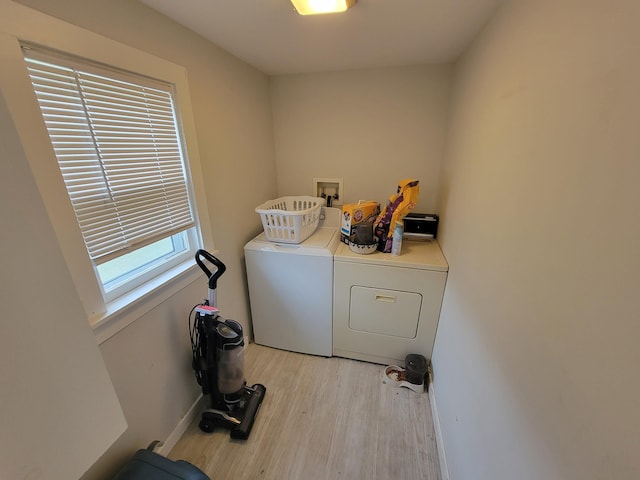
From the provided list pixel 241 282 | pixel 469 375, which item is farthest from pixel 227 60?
pixel 469 375

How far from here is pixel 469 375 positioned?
3.48 ft

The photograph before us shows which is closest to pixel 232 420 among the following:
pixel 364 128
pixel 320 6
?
pixel 320 6

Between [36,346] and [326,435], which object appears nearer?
[36,346]

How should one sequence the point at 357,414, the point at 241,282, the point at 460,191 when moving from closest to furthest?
the point at 460,191, the point at 357,414, the point at 241,282

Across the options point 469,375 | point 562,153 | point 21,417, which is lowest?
point 469,375

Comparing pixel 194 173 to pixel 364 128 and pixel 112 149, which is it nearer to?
pixel 112 149

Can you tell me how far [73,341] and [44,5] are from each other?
0.99 meters

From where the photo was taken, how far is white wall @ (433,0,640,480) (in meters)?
0.43

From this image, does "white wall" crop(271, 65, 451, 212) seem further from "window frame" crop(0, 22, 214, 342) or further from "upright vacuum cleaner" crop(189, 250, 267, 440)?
"upright vacuum cleaner" crop(189, 250, 267, 440)

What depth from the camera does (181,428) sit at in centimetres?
142

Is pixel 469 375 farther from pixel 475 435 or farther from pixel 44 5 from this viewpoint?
pixel 44 5

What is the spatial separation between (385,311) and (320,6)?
169cm

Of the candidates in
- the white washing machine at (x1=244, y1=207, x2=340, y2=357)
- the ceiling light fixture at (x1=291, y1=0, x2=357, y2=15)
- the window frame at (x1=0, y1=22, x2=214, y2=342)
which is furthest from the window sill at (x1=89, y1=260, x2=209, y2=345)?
the ceiling light fixture at (x1=291, y1=0, x2=357, y2=15)

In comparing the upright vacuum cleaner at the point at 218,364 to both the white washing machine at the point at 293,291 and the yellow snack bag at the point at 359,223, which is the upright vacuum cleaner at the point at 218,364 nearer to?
the white washing machine at the point at 293,291
